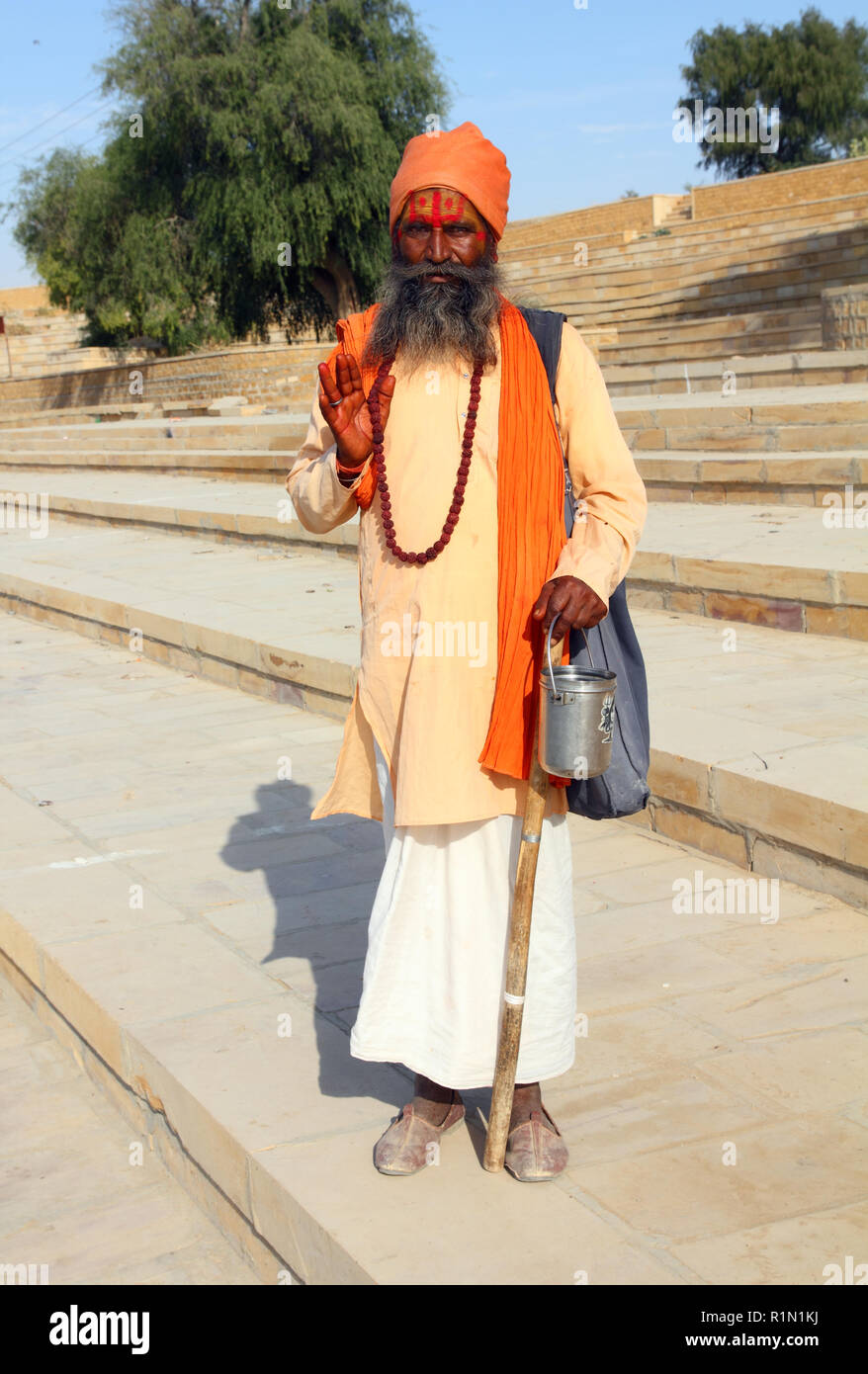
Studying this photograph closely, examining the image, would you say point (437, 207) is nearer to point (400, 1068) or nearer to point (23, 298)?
point (400, 1068)

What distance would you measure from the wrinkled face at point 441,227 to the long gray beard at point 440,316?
0.02 meters

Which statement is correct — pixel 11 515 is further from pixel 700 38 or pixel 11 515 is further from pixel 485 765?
pixel 700 38

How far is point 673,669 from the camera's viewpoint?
5.30m

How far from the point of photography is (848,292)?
14.8 m

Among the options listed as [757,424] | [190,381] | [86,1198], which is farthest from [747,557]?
[190,381]

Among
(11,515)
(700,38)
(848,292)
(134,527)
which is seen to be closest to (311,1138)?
(134,527)

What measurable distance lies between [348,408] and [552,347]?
39 cm

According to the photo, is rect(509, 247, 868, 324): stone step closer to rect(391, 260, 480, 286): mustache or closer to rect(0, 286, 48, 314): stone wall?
rect(391, 260, 480, 286): mustache

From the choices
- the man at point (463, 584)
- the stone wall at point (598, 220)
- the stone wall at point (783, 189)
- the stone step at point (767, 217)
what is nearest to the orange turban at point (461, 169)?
the man at point (463, 584)

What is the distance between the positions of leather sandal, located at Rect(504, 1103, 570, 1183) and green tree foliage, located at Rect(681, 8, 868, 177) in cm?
4685

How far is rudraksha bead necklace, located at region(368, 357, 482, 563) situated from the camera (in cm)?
237

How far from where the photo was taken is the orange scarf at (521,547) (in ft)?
7.73

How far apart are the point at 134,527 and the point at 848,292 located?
8.22 meters

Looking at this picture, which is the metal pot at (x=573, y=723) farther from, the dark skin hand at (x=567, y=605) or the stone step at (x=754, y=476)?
the stone step at (x=754, y=476)
